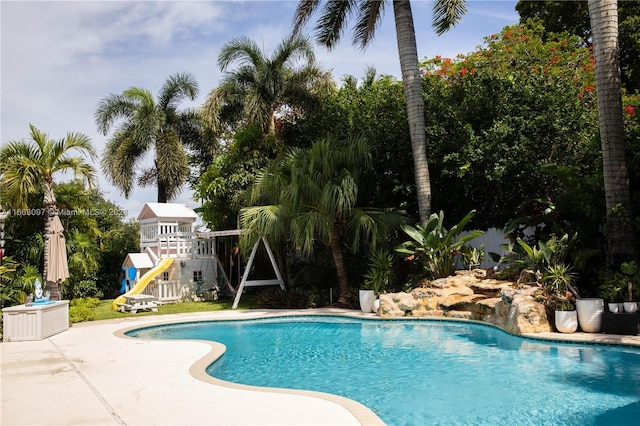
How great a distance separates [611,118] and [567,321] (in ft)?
13.8

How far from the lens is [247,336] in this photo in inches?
504

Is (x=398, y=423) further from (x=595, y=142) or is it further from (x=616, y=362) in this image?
(x=595, y=142)

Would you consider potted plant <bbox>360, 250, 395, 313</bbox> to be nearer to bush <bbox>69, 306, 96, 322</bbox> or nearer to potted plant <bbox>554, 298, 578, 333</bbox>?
potted plant <bbox>554, 298, 578, 333</bbox>

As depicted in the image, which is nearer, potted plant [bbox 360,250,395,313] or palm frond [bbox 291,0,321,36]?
potted plant [bbox 360,250,395,313]

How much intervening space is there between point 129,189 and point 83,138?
10.5 metres

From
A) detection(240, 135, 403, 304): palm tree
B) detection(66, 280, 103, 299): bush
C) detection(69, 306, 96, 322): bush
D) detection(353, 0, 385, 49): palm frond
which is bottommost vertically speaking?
detection(69, 306, 96, 322): bush

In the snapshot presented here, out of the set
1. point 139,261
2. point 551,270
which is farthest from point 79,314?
point 551,270

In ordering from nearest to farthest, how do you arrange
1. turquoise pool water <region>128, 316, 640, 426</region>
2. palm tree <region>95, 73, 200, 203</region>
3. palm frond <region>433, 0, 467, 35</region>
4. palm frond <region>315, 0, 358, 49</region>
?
turquoise pool water <region>128, 316, 640, 426</region> < palm frond <region>433, 0, 467, 35</region> < palm frond <region>315, 0, 358, 49</region> < palm tree <region>95, 73, 200, 203</region>

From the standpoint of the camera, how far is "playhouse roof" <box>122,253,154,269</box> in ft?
68.7

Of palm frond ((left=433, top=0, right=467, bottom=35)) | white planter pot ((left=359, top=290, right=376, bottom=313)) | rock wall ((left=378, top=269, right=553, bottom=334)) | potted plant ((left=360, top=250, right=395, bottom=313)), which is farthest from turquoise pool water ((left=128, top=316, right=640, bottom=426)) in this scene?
palm frond ((left=433, top=0, right=467, bottom=35))

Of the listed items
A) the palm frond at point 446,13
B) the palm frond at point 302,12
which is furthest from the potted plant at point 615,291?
the palm frond at point 302,12

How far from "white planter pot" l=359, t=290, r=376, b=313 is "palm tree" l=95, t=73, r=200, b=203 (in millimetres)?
13370

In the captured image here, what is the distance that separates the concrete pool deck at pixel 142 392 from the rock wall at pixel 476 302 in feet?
1.82

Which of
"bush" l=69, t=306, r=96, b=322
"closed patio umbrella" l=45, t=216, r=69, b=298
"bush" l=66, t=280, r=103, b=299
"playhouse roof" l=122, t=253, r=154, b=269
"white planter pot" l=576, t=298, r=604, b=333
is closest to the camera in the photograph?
"white planter pot" l=576, t=298, r=604, b=333
